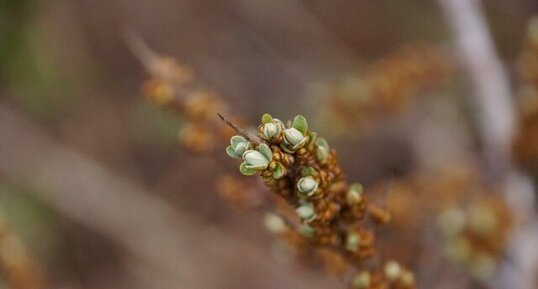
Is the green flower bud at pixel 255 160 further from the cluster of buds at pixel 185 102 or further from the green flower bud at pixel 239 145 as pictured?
the cluster of buds at pixel 185 102

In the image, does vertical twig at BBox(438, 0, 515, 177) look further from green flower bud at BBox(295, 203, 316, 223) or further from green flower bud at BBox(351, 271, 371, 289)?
green flower bud at BBox(295, 203, 316, 223)

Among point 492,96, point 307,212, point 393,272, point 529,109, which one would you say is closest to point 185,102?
point 307,212

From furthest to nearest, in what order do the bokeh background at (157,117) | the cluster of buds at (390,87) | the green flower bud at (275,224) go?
1. the bokeh background at (157,117)
2. the cluster of buds at (390,87)
3. the green flower bud at (275,224)

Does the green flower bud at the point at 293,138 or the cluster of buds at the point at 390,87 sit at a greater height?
the cluster of buds at the point at 390,87

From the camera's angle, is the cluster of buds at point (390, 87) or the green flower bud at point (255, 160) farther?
the cluster of buds at point (390, 87)

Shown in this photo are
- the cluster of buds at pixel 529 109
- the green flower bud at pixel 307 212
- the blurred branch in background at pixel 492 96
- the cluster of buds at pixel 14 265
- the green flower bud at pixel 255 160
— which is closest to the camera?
the green flower bud at pixel 255 160

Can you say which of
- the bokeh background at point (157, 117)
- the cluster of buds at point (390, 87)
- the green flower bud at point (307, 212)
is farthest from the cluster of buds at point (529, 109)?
the green flower bud at point (307, 212)
